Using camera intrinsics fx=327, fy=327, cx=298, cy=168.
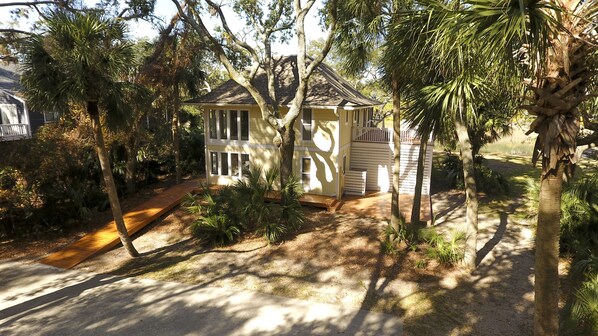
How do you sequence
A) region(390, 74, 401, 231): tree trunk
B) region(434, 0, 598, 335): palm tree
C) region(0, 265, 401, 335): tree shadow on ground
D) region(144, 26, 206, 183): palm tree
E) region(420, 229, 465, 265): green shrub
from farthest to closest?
region(144, 26, 206, 183): palm tree, region(390, 74, 401, 231): tree trunk, region(420, 229, 465, 265): green shrub, region(0, 265, 401, 335): tree shadow on ground, region(434, 0, 598, 335): palm tree

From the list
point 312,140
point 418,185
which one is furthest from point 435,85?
point 312,140

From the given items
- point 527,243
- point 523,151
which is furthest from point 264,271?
point 523,151

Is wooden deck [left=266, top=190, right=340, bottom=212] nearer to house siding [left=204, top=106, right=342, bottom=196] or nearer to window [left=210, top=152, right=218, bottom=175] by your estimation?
house siding [left=204, top=106, right=342, bottom=196]

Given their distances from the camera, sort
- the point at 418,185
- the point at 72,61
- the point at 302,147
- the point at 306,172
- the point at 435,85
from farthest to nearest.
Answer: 1. the point at 306,172
2. the point at 302,147
3. the point at 418,185
4. the point at 72,61
5. the point at 435,85

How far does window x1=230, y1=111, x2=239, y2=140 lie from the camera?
705 inches

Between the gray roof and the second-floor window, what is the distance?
0.87m

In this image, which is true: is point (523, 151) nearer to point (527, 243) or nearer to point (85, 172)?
point (527, 243)

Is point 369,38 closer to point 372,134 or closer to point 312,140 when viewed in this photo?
point 312,140

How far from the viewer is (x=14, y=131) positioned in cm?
2219

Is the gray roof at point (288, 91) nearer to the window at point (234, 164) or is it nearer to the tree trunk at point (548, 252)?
the window at point (234, 164)

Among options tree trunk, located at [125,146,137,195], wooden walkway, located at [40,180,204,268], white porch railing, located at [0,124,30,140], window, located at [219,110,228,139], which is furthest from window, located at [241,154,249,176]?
white porch railing, located at [0,124,30,140]

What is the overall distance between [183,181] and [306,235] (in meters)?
10.5

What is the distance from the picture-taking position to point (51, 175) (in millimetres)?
13102

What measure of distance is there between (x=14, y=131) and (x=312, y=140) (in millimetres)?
20747
